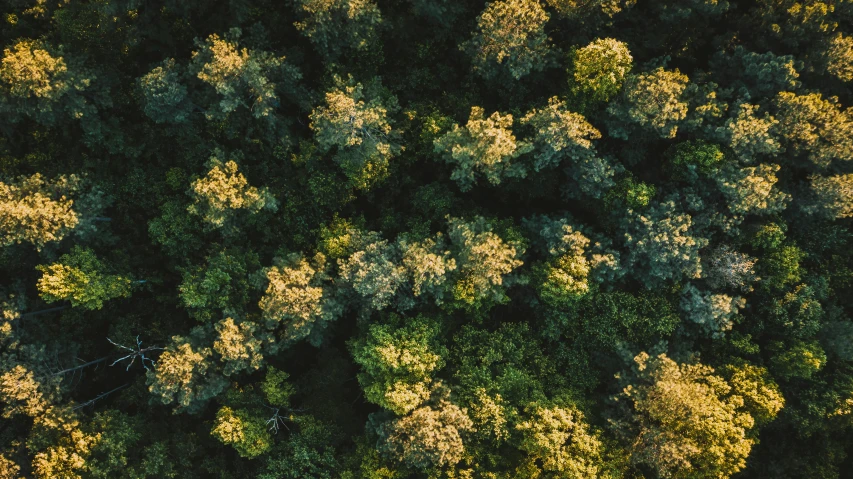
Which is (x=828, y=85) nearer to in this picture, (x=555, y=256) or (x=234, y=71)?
(x=555, y=256)

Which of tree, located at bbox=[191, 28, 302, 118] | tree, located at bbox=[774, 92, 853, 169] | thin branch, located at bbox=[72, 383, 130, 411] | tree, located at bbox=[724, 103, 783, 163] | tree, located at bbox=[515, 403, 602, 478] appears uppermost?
tree, located at bbox=[774, 92, 853, 169]

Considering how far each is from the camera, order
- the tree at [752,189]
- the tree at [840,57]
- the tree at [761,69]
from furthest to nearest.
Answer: the tree at [761,69]
the tree at [840,57]
the tree at [752,189]

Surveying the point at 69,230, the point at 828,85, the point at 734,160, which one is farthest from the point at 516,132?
the point at 69,230

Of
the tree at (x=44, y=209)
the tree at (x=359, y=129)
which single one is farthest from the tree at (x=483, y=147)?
the tree at (x=44, y=209)

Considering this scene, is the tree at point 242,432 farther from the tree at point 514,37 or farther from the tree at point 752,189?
the tree at point 752,189

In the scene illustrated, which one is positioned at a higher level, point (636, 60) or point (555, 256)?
point (636, 60)

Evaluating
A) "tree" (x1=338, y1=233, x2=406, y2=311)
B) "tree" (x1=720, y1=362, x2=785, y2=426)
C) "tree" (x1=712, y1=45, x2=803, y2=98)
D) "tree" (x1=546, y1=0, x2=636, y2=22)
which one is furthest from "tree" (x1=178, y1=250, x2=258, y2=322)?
"tree" (x1=712, y1=45, x2=803, y2=98)

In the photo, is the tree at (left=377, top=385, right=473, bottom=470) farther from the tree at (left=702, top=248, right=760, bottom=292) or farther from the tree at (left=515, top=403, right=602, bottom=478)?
the tree at (left=702, top=248, right=760, bottom=292)
